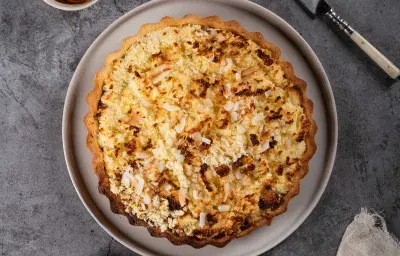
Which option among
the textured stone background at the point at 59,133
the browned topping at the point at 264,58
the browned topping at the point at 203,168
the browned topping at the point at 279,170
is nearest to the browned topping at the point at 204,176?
the browned topping at the point at 203,168

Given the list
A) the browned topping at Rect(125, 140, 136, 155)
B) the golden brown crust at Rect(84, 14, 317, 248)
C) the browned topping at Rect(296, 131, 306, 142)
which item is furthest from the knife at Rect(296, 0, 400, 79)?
the browned topping at Rect(125, 140, 136, 155)

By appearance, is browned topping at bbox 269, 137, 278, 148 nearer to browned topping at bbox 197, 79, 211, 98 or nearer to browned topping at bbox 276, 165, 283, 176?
browned topping at bbox 276, 165, 283, 176

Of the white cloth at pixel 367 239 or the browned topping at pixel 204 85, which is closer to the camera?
the browned topping at pixel 204 85

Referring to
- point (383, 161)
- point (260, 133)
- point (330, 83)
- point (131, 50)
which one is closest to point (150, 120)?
point (131, 50)

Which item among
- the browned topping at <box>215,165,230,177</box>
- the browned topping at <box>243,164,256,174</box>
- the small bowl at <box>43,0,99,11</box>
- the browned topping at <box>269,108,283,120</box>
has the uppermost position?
the browned topping at <box>269,108,283,120</box>

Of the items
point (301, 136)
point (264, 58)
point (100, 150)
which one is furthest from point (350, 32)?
point (100, 150)

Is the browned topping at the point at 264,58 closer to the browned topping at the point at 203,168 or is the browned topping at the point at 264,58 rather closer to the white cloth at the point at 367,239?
the browned topping at the point at 203,168
